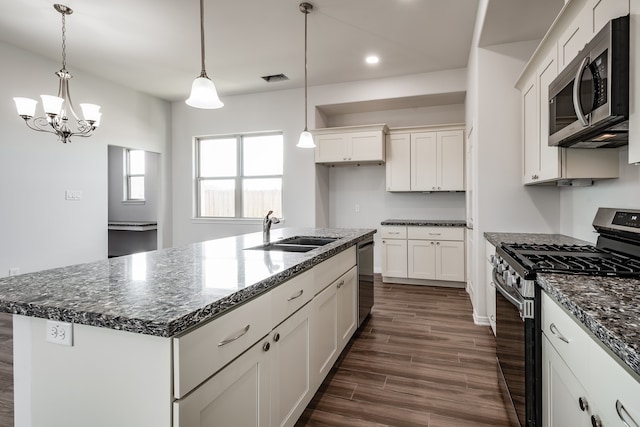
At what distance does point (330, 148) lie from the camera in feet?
17.4

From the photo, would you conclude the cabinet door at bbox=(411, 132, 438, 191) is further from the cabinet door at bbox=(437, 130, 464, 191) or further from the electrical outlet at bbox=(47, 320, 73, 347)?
the electrical outlet at bbox=(47, 320, 73, 347)

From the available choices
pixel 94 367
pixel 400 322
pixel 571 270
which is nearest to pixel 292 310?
pixel 94 367

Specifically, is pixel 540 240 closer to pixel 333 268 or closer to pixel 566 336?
pixel 333 268

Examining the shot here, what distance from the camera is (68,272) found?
1.49 meters

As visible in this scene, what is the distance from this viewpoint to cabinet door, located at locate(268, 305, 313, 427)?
1.47 metres

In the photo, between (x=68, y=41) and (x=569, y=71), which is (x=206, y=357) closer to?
(x=569, y=71)

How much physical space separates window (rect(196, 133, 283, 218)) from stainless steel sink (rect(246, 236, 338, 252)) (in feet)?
9.71

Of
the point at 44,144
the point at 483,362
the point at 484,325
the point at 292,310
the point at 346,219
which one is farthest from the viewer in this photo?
the point at 346,219

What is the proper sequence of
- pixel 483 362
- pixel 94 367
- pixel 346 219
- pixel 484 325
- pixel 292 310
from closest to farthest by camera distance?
pixel 94 367
pixel 292 310
pixel 483 362
pixel 484 325
pixel 346 219

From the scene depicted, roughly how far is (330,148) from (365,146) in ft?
1.81

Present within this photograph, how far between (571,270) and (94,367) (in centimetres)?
174

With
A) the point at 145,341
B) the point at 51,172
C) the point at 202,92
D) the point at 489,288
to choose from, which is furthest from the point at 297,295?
the point at 51,172

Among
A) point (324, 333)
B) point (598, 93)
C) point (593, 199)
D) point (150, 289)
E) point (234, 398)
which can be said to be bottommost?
point (324, 333)

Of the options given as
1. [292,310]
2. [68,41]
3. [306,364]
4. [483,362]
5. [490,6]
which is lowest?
[483,362]
